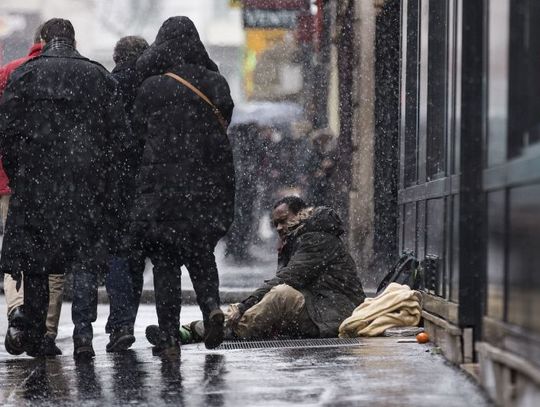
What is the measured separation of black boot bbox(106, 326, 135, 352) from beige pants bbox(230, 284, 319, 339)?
3.41 ft

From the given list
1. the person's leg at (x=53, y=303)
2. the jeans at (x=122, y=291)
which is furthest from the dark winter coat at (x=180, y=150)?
the person's leg at (x=53, y=303)

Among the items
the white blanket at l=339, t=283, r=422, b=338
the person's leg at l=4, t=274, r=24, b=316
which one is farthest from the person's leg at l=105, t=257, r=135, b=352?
the white blanket at l=339, t=283, r=422, b=338

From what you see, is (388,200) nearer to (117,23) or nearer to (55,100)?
(55,100)

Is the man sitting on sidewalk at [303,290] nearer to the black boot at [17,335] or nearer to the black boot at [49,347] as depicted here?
the black boot at [49,347]

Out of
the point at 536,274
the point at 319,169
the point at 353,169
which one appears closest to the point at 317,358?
the point at 536,274

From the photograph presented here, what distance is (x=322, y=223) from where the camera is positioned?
9.98m

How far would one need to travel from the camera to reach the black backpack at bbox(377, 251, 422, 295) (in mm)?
9719

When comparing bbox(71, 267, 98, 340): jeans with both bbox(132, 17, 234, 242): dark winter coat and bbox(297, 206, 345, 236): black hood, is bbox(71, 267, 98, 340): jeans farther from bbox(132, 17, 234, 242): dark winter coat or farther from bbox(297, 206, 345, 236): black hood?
bbox(297, 206, 345, 236): black hood

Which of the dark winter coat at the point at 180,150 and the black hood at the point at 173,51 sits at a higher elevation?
the black hood at the point at 173,51

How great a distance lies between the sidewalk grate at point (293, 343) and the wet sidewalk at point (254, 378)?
0.47ft

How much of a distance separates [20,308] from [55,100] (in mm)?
1247

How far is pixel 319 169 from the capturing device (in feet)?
62.3

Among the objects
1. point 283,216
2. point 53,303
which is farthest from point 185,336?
point 283,216

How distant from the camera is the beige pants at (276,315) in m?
9.78
